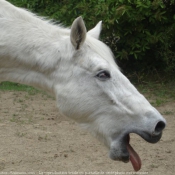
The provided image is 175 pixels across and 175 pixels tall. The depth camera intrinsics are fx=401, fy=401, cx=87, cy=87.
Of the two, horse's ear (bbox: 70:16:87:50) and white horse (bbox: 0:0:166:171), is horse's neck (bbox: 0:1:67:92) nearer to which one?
white horse (bbox: 0:0:166:171)

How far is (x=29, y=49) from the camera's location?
3.09 meters

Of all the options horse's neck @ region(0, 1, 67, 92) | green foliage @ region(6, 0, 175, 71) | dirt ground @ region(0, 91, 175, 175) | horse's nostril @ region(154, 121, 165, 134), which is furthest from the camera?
green foliage @ region(6, 0, 175, 71)

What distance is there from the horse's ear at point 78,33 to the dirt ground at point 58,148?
1.57 meters

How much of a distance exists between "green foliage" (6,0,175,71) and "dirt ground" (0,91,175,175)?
1888mm

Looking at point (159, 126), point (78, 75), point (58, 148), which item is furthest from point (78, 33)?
point (58, 148)

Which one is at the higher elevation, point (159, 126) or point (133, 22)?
point (159, 126)

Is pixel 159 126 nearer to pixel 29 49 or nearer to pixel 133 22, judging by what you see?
pixel 29 49

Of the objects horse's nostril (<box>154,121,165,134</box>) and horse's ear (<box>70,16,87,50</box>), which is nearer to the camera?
horse's nostril (<box>154,121,165,134</box>)

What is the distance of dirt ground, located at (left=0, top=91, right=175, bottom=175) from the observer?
453 cm

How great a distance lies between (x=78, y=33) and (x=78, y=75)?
312mm

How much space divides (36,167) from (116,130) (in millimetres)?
1842

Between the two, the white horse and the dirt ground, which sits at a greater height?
the white horse

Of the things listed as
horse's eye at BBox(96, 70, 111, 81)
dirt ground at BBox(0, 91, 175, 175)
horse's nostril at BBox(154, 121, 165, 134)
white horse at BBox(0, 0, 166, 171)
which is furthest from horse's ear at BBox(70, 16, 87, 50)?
dirt ground at BBox(0, 91, 175, 175)

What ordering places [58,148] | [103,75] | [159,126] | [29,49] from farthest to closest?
[58,148] < [29,49] < [103,75] < [159,126]
